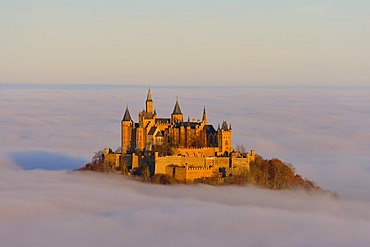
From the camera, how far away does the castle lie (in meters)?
72.5

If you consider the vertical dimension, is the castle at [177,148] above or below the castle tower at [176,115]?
below

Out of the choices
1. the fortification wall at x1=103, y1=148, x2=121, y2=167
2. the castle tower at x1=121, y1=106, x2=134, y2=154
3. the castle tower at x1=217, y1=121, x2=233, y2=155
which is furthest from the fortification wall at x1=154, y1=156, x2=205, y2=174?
the castle tower at x1=121, y1=106, x2=134, y2=154

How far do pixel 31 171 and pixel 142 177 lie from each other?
87.4 feet

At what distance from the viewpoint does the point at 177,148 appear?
2894 inches

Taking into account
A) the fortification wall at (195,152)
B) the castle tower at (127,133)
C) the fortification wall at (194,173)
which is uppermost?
the castle tower at (127,133)

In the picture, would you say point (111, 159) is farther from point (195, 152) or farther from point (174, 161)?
point (195, 152)

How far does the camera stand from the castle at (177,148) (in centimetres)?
7250

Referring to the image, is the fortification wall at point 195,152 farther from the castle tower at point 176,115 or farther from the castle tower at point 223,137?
the castle tower at point 176,115

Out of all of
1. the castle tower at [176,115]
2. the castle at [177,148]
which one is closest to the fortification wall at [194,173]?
the castle at [177,148]

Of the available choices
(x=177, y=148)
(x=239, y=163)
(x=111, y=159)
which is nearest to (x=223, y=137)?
(x=239, y=163)

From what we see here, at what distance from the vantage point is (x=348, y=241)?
223ft

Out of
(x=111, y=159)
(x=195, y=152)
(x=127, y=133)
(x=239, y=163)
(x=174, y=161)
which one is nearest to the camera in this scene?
(x=174, y=161)

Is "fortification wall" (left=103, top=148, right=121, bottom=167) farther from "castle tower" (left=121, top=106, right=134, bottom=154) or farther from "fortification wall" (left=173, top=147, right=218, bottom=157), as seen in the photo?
"fortification wall" (left=173, top=147, right=218, bottom=157)

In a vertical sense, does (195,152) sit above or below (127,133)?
below
